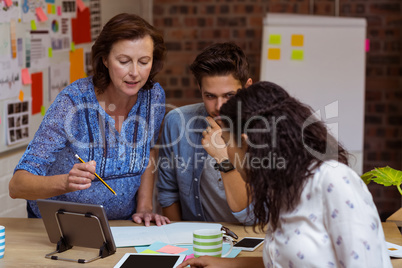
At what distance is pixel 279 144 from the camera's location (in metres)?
1.31

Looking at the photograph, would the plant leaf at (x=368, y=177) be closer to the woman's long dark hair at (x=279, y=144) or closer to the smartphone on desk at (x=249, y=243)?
the smartphone on desk at (x=249, y=243)

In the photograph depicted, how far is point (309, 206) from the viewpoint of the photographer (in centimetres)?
129

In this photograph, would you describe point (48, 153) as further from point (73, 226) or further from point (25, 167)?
point (73, 226)

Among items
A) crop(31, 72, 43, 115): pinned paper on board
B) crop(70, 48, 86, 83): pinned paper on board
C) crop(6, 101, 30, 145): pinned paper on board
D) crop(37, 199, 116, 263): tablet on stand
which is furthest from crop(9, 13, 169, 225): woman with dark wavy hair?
crop(70, 48, 86, 83): pinned paper on board

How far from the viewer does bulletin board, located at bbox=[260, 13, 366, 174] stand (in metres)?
3.88

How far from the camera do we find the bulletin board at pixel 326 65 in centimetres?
388

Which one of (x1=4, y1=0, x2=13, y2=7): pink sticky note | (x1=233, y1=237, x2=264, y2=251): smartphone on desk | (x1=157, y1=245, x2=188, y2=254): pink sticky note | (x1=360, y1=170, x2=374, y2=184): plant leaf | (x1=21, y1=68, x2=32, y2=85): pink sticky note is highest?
(x1=4, y1=0, x2=13, y2=7): pink sticky note

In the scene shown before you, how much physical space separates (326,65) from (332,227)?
2.82 metres

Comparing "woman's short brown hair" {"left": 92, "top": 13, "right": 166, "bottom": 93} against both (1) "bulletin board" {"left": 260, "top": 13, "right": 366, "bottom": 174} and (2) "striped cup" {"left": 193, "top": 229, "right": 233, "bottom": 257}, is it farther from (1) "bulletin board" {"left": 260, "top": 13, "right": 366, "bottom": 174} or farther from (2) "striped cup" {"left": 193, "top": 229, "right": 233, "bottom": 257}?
(1) "bulletin board" {"left": 260, "top": 13, "right": 366, "bottom": 174}

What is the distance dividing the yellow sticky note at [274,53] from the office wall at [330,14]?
1.65 feet

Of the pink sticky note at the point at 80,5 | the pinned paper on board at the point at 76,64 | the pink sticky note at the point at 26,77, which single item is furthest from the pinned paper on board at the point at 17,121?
→ the pink sticky note at the point at 80,5

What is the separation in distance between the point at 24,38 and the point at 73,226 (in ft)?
4.77

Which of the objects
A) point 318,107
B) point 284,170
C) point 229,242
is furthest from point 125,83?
point 318,107

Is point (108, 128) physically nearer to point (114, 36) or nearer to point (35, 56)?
point (114, 36)
